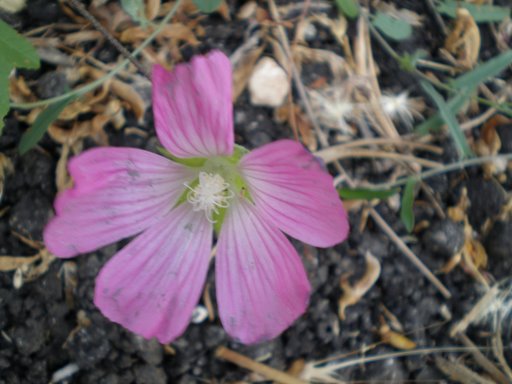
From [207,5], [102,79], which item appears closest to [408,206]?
[207,5]

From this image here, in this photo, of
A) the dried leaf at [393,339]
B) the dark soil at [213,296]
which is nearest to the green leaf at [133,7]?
the dark soil at [213,296]

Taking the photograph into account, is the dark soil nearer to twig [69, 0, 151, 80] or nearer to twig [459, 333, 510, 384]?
twig [459, 333, 510, 384]

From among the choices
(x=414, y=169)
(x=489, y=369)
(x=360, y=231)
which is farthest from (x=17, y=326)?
(x=489, y=369)

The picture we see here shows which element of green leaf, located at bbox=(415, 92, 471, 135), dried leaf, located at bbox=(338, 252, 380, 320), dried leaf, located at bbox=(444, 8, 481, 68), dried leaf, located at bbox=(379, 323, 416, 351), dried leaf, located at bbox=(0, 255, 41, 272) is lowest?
dried leaf, located at bbox=(379, 323, 416, 351)

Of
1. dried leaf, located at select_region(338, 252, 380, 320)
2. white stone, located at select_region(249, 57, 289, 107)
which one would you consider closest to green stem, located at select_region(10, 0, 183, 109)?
white stone, located at select_region(249, 57, 289, 107)

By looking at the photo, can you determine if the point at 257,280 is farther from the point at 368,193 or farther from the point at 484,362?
the point at 484,362

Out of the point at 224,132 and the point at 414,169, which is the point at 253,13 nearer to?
the point at 414,169
